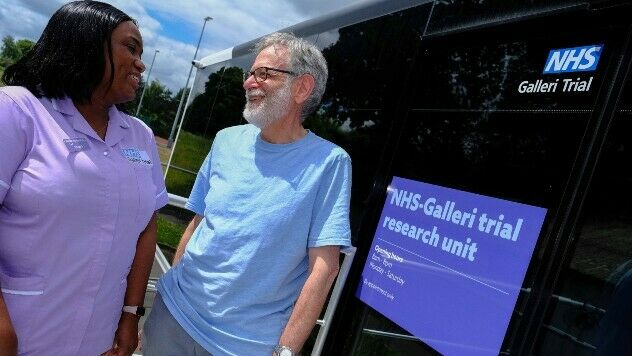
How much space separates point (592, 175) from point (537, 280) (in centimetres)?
37

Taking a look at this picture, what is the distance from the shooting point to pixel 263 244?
1838mm

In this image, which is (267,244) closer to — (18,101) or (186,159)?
(18,101)

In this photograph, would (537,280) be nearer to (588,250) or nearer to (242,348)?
(588,250)

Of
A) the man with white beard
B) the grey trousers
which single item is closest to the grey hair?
the man with white beard

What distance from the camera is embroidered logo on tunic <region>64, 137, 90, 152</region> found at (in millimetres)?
1522

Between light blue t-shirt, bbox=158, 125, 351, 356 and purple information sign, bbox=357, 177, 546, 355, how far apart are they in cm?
53

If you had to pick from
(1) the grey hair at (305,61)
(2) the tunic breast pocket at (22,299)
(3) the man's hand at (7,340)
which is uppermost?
(1) the grey hair at (305,61)

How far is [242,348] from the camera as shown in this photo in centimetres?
184

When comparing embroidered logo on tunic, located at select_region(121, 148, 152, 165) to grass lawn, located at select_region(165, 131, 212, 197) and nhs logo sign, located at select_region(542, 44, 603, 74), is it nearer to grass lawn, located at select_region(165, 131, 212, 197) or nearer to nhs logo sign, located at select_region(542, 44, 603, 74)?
nhs logo sign, located at select_region(542, 44, 603, 74)

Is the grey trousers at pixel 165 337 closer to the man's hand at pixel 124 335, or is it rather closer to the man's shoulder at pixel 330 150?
the man's hand at pixel 124 335

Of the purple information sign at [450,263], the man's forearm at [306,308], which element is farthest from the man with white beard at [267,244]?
the purple information sign at [450,263]

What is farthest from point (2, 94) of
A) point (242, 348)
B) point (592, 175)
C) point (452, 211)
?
point (592, 175)

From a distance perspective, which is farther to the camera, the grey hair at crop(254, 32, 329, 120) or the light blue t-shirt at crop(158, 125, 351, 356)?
the grey hair at crop(254, 32, 329, 120)

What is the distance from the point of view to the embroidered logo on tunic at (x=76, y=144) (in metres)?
1.52
